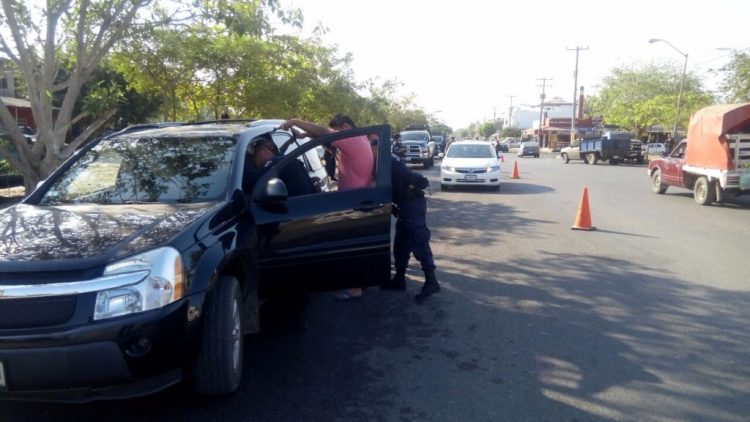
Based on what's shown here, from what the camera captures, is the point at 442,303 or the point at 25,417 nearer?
the point at 25,417

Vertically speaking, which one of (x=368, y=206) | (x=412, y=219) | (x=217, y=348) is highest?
(x=368, y=206)

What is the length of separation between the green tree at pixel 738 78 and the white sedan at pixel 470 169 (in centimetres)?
1758

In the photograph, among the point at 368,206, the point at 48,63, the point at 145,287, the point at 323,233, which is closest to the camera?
the point at 145,287

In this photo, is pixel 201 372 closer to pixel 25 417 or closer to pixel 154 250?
pixel 154 250

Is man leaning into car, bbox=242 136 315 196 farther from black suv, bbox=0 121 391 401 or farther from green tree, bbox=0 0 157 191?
green tree, bbox=0 0 157 191

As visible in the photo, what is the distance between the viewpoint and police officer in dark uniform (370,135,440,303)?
20.6 ft

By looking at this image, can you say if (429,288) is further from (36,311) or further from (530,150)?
(530,150)

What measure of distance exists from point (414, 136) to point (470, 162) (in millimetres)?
12862

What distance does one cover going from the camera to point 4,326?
319 centimetres

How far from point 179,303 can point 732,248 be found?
29.3ft

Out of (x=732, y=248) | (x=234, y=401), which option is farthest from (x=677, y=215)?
(x=234, y=401)

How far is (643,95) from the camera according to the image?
188ft

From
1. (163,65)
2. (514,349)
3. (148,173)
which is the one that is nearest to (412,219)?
(514,349)

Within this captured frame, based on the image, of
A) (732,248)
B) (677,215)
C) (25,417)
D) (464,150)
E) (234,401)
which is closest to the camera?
(25,417)
